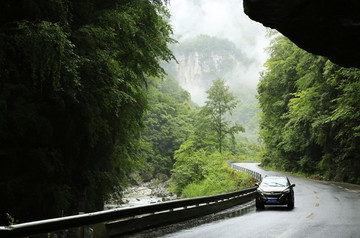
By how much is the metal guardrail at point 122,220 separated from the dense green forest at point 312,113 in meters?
13.0

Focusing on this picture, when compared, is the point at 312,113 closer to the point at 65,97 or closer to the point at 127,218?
the point at 127,218

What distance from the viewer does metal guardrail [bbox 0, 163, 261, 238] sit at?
564 cm

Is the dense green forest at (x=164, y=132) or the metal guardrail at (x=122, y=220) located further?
the dense green forest at (x=164, y=132)

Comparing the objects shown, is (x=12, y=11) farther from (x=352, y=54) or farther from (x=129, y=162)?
(x=352, y=54)

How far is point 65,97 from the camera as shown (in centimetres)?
1040

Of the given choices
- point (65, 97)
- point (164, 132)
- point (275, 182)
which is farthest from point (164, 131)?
point (65, 97)

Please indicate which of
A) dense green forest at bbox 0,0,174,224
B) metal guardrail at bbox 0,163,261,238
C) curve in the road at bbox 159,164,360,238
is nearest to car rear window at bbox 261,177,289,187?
curve in the road at bbox 159,164,360,238

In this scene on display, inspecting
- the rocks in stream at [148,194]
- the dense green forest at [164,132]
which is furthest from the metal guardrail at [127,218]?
the dense green forest at [164,132]

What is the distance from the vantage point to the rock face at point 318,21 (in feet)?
26.0

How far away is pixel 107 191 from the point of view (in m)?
13.5

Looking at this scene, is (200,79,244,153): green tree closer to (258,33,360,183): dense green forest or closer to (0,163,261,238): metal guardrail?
(258,33,360,183): dense green forest

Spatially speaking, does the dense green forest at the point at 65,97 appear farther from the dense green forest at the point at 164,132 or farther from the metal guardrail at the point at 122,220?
the dense green forest at the point at 164,132

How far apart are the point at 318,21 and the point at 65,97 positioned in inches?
303

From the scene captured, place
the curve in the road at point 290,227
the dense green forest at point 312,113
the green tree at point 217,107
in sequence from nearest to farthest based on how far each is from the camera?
the curve in the road at point 290,227, the dense green forest at point 312,113, the green tree at point 217,107
